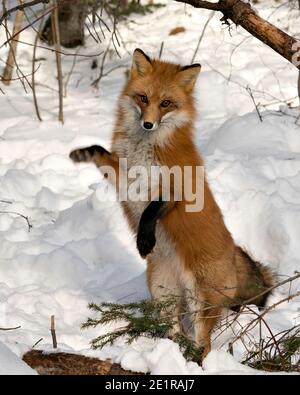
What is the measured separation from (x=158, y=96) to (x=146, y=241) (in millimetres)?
1094

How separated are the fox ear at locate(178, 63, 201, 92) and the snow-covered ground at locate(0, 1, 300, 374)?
102cm

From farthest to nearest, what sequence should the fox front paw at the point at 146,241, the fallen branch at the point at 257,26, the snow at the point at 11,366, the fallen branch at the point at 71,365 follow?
the fox front paw at the point at 146,241 → the fallen branch at the point at 257,26 → the fallen branch at the point at 71,365 → the snow at the point at 11,366

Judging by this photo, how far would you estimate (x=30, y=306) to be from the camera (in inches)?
231

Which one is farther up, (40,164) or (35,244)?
(40,164)

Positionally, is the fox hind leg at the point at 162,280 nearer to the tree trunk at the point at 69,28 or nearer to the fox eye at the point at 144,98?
the fox eye at the point at 144,98

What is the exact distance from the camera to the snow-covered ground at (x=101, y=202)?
555 cm

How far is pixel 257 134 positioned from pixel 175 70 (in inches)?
121

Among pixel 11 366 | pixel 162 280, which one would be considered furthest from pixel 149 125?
pixel 11 366

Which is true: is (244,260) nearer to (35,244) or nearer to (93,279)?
(93,279)
